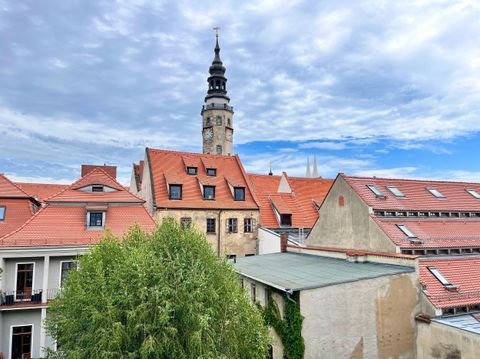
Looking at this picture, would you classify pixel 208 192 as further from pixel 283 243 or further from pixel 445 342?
pixel 445 342

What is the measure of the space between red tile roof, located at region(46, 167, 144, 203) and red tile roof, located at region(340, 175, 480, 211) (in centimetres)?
1488

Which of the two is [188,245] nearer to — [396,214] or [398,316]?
[398,316]

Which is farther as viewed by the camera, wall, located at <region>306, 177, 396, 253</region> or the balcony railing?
wall, located at <region>306, 177, 396, 253</region>

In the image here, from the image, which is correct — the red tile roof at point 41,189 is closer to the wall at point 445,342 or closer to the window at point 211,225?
the window at point 211,225

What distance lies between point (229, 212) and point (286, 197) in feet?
23.9

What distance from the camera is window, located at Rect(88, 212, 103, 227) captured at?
21117 millimetres

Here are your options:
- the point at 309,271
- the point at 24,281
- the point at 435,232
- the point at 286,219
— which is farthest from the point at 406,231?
the point at 24,281

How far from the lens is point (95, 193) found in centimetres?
2258

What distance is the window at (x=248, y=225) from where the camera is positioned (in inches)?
1266

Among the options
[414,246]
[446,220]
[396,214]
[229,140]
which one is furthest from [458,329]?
[229,140]

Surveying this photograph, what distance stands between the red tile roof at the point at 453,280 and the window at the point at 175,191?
65.8ft

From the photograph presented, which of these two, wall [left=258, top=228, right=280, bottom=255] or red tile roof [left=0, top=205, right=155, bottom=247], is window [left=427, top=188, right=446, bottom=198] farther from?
red tile roof [left=0, top=205, right=155, bottom=247]

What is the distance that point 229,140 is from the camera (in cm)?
5541

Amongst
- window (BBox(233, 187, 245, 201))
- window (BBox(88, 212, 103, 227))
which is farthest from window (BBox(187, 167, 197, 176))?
window (BBox(88, 212, 103, 227))
